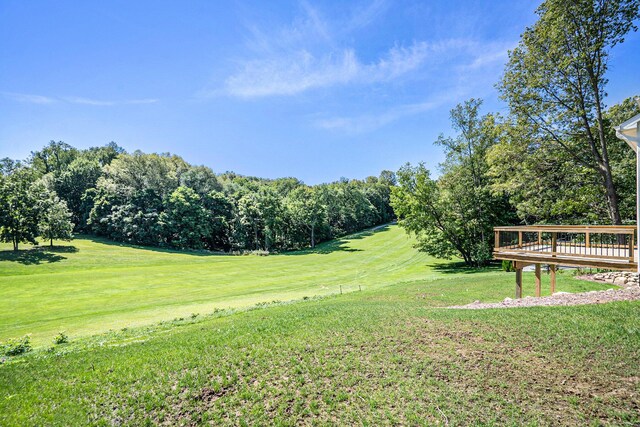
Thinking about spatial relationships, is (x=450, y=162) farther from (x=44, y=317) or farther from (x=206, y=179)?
(x=206, y=179)

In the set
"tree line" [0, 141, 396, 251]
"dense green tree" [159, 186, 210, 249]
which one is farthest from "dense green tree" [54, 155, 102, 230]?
"dense green tree" [159, 186, 210, 249]

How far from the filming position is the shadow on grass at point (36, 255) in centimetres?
2936

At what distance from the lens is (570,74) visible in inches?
554

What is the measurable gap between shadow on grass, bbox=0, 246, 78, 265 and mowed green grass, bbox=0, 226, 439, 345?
79 mm

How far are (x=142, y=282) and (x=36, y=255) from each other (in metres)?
19.0

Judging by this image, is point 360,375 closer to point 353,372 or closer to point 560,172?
point 353,372

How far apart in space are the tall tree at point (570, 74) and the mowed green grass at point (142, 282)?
1343 cm

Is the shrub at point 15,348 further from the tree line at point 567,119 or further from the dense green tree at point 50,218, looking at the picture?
the dense green tree at point 50,218

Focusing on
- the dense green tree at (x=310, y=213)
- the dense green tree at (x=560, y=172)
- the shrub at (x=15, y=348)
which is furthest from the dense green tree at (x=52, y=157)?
the dense green tree at (x=560, y=172)

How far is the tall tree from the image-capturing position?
42.3 feet

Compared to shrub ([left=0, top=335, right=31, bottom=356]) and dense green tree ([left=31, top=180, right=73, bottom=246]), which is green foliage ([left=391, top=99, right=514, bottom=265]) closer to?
shrub ([left=0, top=335, right=31, bottom=356])

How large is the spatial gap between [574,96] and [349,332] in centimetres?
1613

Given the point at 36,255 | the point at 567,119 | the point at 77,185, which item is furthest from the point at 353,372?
the point at 77,185

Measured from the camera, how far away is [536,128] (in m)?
15.4
